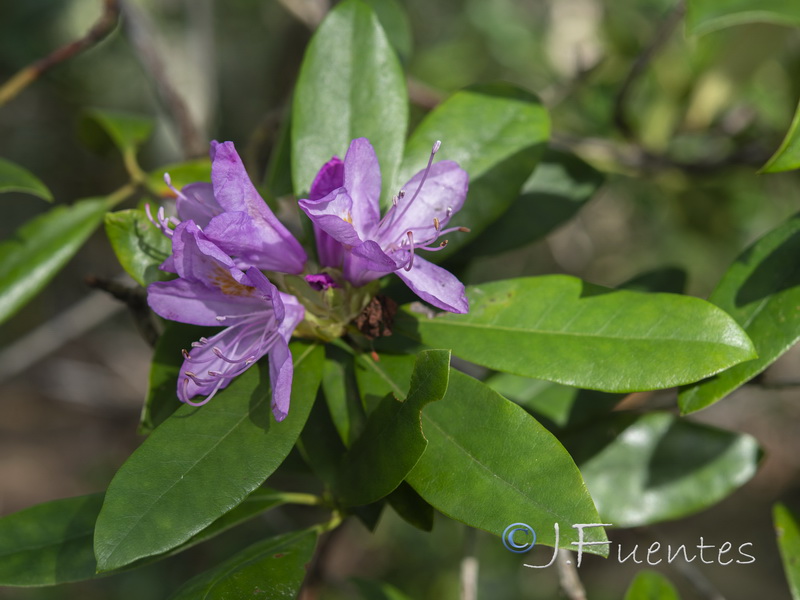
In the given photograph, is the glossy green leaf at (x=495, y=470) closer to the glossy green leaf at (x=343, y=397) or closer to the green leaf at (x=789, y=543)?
the glossy green leaf at (x=343, y=397)

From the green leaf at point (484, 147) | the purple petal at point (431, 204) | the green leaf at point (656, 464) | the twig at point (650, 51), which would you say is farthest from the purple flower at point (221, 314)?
the twig at point (650, 51)

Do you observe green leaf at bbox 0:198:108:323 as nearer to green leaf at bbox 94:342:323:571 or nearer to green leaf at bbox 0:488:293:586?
green leaf at bbox 0:488:293:586

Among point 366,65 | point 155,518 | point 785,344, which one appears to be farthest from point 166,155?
point 785,344

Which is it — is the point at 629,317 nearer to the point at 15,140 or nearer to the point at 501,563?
the point at 501,563

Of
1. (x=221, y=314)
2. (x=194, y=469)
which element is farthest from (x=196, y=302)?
(x=194, y=469)

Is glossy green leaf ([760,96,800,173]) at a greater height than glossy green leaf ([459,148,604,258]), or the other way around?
glossy green leaf ([760,96,800,173])

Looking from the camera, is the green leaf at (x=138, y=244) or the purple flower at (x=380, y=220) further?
the green leaf at (x=138, y=244)

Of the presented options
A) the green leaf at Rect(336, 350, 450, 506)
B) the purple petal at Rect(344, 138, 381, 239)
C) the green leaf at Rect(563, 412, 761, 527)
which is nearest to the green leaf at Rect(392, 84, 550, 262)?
the purple petal at Rect(344, 138, 381, 239)
